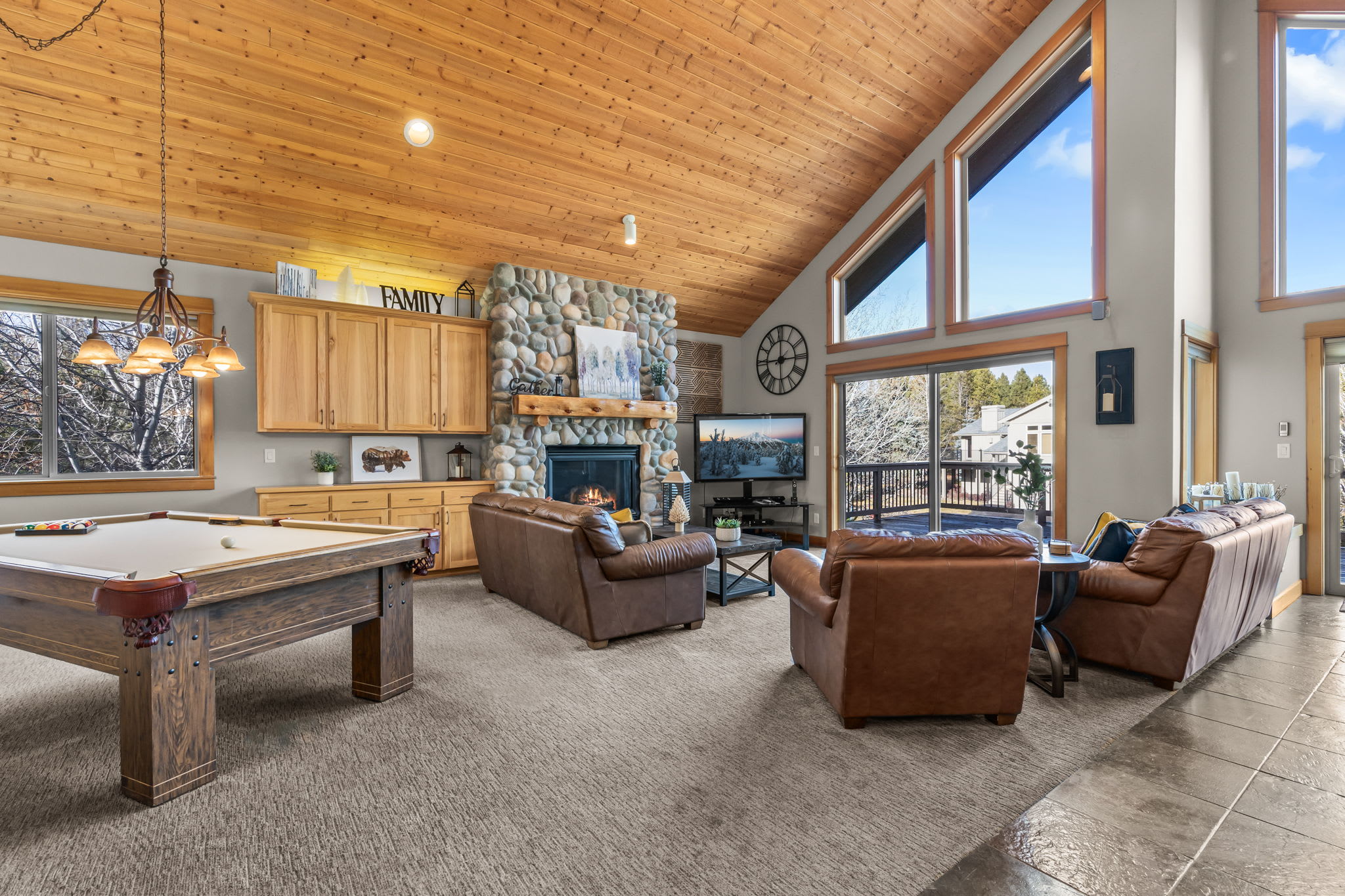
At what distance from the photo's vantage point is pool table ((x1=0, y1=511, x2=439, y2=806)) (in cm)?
218

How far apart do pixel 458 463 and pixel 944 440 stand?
4.90 metres

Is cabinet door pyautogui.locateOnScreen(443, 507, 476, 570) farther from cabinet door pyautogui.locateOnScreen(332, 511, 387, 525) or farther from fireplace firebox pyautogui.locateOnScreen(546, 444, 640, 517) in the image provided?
fireplace firebox pyautogui.locateOnScreen(546, 444, 640, 517)

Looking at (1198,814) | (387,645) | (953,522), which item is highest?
(953,522)

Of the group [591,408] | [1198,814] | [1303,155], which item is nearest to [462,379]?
[591,408]

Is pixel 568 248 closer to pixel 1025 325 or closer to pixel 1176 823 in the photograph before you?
pixel 1025 325

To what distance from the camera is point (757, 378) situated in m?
8.62

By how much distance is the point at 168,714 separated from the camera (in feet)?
7.30

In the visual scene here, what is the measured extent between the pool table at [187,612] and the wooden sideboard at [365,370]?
2.26 meters

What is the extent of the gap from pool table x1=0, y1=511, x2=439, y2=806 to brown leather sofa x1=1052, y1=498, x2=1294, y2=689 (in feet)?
11.3

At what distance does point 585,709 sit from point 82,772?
1.91 m

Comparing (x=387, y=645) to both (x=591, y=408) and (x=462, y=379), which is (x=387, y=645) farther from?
(x=591, y=408)

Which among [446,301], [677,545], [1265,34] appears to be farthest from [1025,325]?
[446,301]

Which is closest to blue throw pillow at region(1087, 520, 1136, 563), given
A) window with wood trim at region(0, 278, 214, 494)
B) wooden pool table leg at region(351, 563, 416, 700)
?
wooden pool table leg at region(351, 563, 416, 700)

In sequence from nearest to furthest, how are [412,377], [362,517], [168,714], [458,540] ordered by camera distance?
[168,714] → [362,517] → [412,377] → [458,540]
